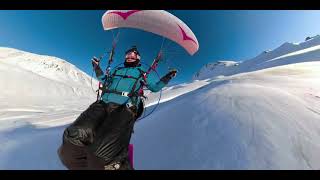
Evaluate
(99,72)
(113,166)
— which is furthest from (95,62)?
(113,166)

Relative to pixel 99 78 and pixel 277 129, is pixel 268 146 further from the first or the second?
pixel 99 78

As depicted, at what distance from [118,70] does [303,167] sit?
3825mm

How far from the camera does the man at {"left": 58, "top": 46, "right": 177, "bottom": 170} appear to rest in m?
4.95

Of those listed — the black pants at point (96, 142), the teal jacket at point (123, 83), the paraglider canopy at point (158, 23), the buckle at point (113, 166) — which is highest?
the paraglider canopy at point (158, 23)

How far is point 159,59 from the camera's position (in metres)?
6.88

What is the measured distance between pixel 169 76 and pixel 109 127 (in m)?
1.68

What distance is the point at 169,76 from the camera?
630 cm

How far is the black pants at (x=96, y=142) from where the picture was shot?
16.1ft

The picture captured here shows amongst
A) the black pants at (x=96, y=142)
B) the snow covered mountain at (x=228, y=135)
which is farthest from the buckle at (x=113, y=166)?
the snow covered mountain at (x=228, y=135)

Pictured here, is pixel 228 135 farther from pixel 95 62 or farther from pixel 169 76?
pixel 95 62

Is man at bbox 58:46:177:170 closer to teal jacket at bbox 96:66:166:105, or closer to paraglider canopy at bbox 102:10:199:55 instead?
teal jacket at bbox 96:66:166:105

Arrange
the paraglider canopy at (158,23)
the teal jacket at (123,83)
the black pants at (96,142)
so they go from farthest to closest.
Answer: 1. the paraglider canopy at (158,23)
2. the teal jacket at (123,83)
3. the black pants at (96,142)

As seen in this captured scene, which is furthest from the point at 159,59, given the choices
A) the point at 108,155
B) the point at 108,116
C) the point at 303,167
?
the point at 303,167

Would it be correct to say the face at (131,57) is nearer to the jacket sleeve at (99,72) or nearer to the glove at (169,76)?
the jacket sleeve at (99,72)
